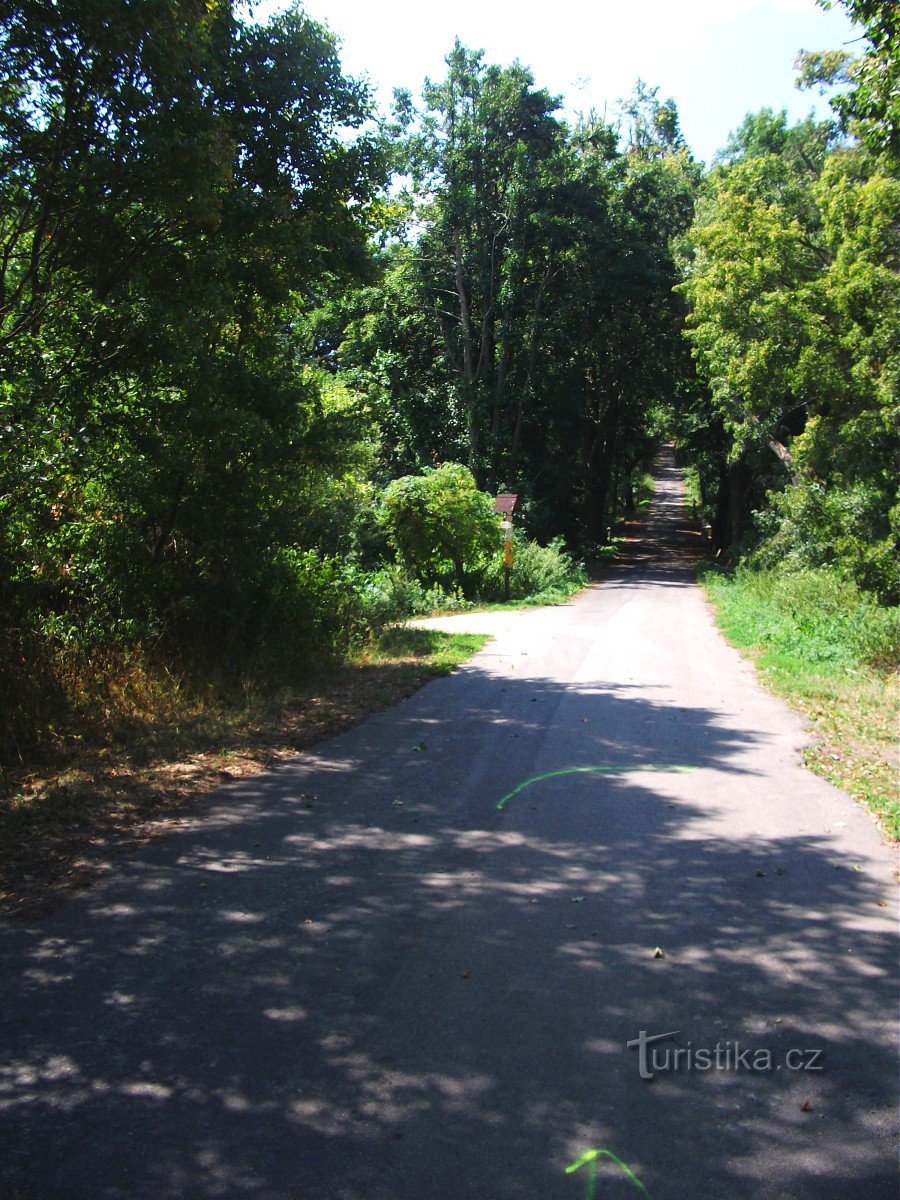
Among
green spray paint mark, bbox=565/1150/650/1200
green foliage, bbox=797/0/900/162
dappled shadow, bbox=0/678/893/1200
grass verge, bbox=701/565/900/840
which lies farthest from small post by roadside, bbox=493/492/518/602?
green spray paint mark, bbox=565/1150/650/1200

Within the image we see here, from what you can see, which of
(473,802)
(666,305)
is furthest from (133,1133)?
(666,305)

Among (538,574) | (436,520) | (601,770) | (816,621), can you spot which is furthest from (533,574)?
(601,770)

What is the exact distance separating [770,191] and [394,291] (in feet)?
50.0

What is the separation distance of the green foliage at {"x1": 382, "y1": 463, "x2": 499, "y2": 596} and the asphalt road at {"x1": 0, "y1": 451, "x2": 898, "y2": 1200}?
758 inches

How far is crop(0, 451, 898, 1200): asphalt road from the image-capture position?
3131 millimetres

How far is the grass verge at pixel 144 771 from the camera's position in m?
5.82

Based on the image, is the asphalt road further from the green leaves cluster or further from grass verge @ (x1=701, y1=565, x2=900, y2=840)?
the green leaves cluster

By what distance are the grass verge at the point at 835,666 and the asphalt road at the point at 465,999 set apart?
1.00 m

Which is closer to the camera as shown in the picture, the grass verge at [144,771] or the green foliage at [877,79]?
the grass verge at [144,771]

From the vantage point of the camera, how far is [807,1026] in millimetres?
3988

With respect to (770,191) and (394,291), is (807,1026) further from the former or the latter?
(394,291)

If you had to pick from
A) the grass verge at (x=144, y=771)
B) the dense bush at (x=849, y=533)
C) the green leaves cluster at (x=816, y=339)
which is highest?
the green leaves cluster at (x=816, y=339)

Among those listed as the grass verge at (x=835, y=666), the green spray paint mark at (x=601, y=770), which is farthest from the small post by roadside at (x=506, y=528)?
the green spray paint mark at (x=601, y=770)

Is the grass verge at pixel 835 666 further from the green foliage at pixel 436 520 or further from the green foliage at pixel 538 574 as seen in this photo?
the green foliage at pixel 436 520
